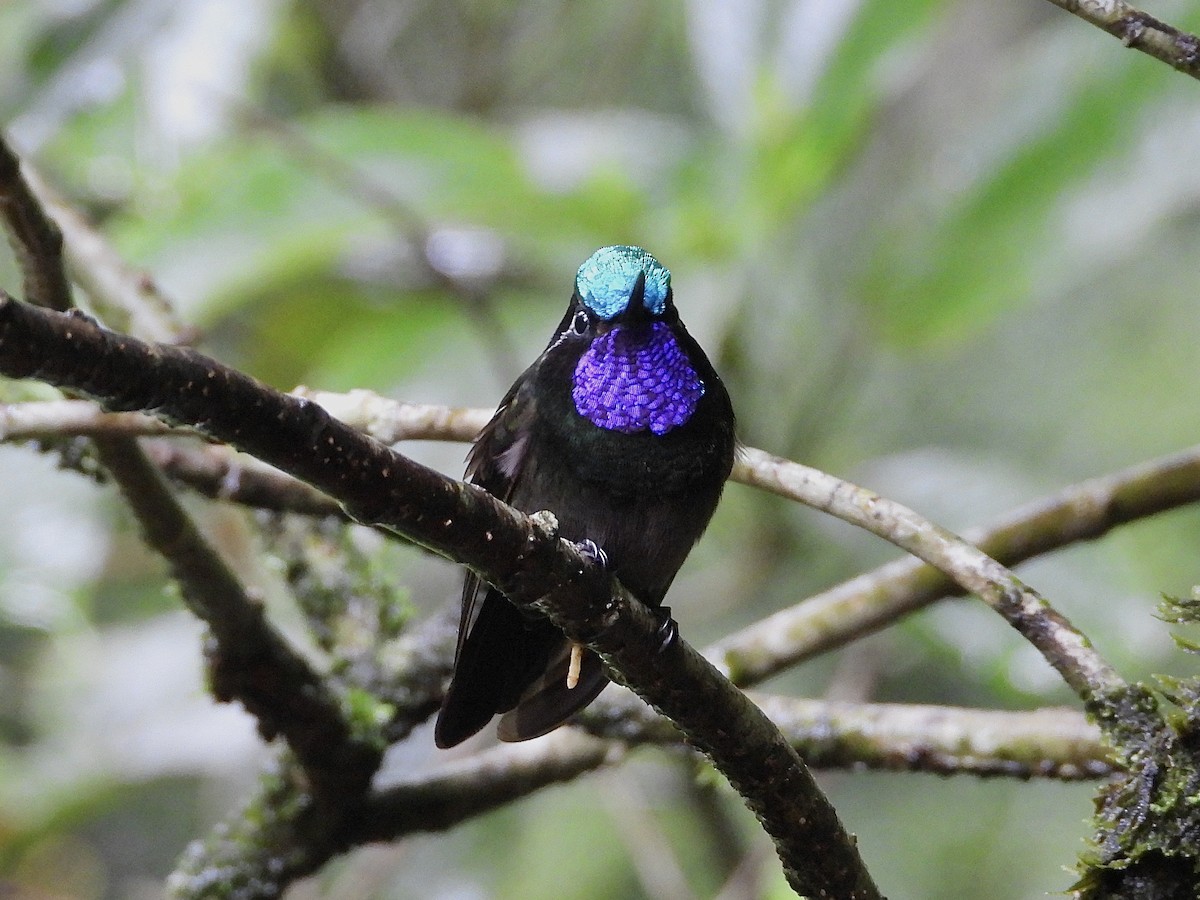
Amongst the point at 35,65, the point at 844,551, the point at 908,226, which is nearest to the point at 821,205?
the point at 908,226

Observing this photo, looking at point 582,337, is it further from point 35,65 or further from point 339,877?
point 339,877

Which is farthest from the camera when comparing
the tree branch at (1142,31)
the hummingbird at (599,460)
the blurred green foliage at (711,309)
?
the blurred green foliage at (711,309)

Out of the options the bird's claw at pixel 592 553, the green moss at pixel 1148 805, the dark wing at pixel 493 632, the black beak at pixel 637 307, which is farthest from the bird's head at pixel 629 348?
the green moss at pixel 1148 805

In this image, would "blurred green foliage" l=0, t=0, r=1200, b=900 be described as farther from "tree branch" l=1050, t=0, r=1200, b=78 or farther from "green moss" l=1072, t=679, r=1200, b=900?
"tree branch" l=1050, t=0, r=1200, b=78

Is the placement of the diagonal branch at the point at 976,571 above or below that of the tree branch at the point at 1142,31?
below

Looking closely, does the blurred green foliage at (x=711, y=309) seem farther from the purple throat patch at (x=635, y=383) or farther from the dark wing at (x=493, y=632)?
the purple throat patch at (x=635, y=383)

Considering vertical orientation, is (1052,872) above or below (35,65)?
below

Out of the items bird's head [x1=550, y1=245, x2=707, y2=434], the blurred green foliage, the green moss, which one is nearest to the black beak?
bird's head [x1=550, y1=245, x2=707, y2=434]
